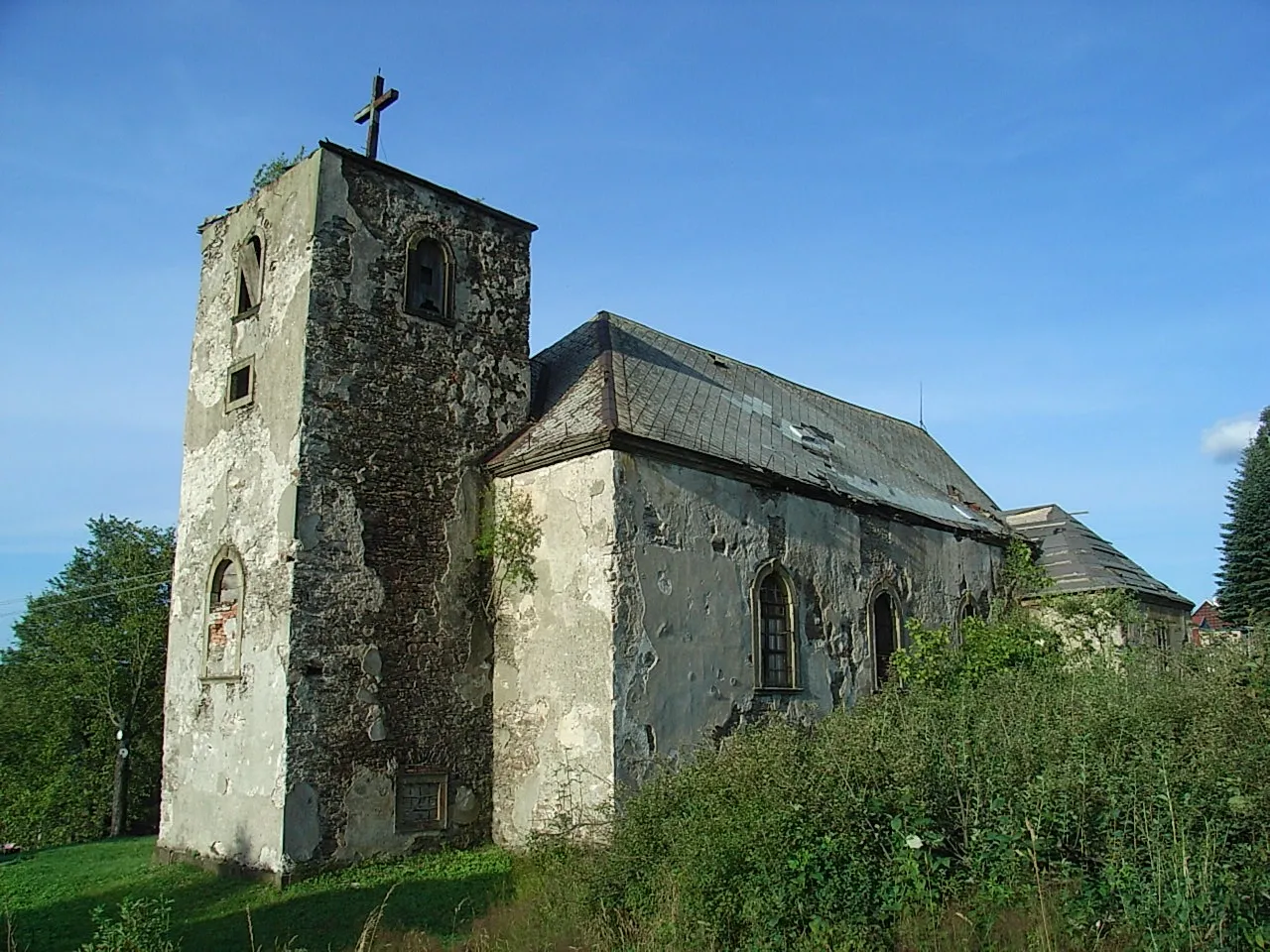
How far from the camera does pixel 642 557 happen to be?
12445mm

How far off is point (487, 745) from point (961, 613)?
31.8 ft

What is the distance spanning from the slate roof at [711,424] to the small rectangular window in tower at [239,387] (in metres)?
3.37

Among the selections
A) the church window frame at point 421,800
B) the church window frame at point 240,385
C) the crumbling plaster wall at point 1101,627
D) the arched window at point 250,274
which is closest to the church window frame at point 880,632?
the crumbling plaster wall at point 1101,627

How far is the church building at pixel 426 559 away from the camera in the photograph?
11.8m

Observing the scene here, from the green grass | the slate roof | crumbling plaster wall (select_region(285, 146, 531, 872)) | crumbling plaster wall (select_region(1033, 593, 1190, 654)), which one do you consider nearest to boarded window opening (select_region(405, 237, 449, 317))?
crumbling plaster wall (select_region(285, 146, 531, 872))

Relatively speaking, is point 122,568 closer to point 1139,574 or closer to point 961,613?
point 961,613

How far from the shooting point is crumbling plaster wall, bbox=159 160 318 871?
11672 mm

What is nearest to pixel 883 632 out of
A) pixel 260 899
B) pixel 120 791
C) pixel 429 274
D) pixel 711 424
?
pixel 711 424

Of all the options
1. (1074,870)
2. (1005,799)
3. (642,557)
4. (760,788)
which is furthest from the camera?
(642,557)

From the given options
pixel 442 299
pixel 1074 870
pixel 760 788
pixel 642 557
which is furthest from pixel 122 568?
pixel 1074 870

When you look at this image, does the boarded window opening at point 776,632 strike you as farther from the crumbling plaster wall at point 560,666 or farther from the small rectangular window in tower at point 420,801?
the small rectangular window in tower at point 420,801

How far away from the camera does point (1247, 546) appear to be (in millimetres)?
31734

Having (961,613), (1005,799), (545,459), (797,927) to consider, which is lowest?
(797,927)

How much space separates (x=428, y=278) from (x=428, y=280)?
0.03 metres
